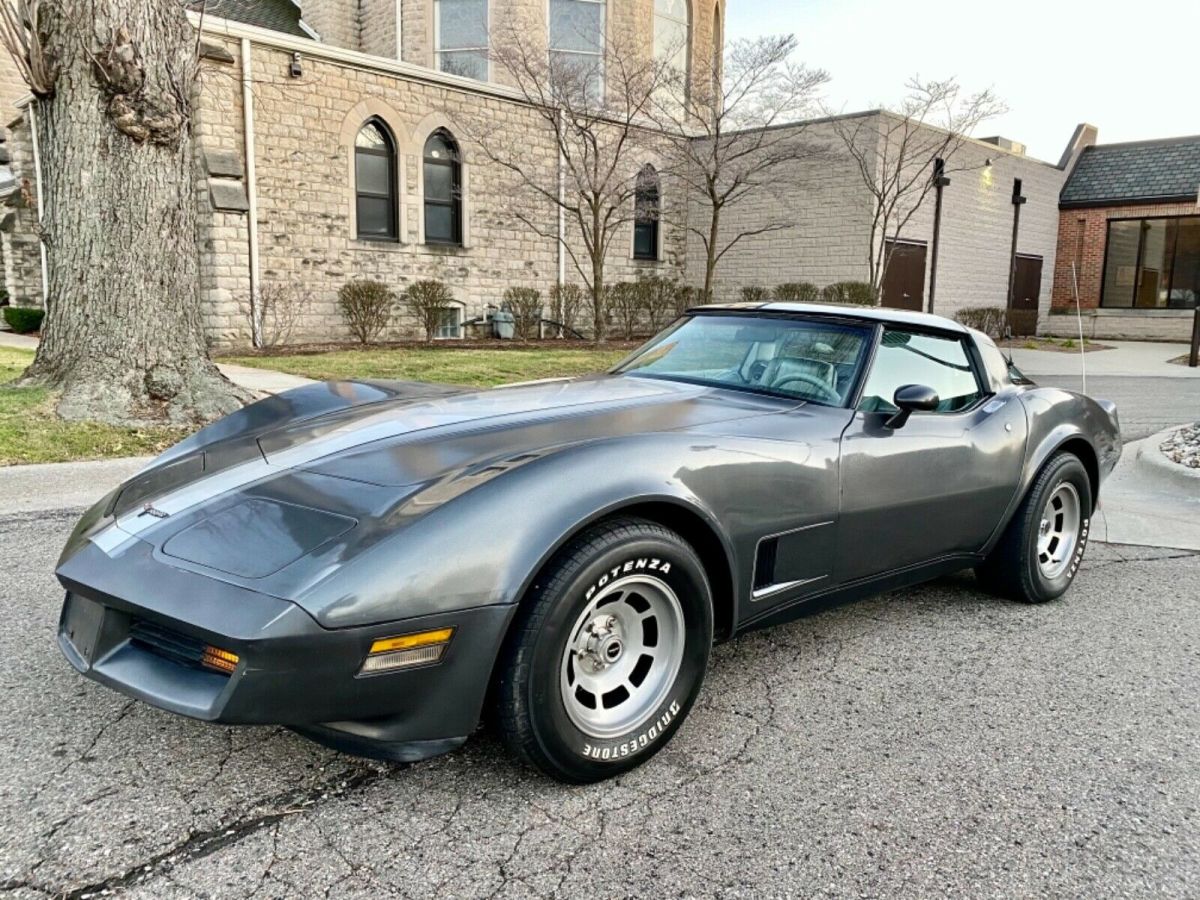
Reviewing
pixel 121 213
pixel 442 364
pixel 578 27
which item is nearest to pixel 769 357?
pixel 121 213

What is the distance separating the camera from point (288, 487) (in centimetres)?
257

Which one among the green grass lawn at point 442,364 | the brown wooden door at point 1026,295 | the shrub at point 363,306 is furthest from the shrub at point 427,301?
the brown wooden door at point 1026,295

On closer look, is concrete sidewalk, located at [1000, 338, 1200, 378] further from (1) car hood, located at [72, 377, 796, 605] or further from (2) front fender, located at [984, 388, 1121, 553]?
(1) car hood, located at [72, 377, 796, 605]

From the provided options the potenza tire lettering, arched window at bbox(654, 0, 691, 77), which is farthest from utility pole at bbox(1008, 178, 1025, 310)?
the potenza tire lettering

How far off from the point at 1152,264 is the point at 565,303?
18550 millimetres

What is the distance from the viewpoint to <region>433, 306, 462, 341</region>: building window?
61.1ft

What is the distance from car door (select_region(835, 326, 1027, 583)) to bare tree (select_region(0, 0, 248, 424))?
622 centimetres

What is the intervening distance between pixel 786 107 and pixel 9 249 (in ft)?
56.7

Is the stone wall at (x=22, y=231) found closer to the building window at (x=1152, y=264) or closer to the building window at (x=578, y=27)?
the building window at (x=578, y=27)

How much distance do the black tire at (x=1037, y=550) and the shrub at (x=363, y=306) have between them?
46.6 ft

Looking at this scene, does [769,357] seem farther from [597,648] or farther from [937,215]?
[937,215]

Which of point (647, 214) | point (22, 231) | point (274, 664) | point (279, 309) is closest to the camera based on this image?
point (274, 664)

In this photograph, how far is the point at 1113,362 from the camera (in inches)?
758

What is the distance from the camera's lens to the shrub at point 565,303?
19875mm
